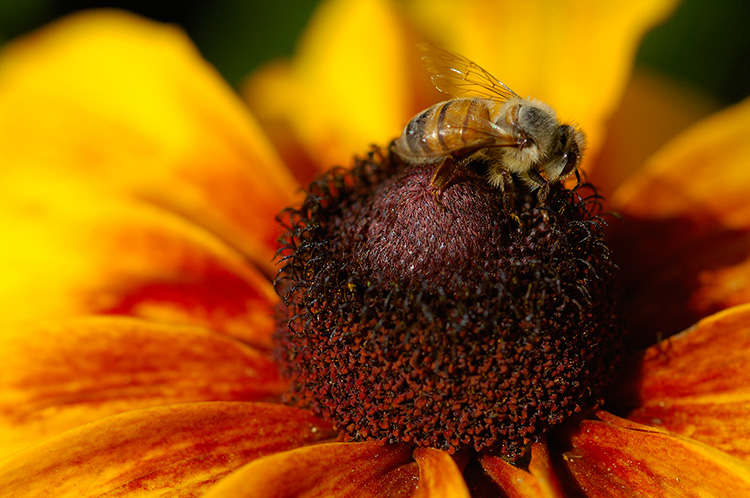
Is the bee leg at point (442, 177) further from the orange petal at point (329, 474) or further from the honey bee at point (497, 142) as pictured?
the orange petal at point (329, 474)

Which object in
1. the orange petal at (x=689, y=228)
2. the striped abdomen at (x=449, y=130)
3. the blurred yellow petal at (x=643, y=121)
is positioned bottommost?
the orange petal at (x=689, y=228)

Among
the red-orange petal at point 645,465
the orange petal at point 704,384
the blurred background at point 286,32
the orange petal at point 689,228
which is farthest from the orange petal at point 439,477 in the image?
the blurred background at point 286,32

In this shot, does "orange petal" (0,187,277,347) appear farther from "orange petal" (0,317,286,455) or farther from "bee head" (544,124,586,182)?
"bee head" (544,124,586,182)

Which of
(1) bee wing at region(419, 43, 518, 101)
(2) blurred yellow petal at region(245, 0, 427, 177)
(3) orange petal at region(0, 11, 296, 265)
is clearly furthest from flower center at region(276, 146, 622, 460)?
(2) blurred yellow petal at region(245, 0, 427, 177)

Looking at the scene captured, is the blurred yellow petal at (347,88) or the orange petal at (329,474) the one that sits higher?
the blurred yellow petal at (347,88)

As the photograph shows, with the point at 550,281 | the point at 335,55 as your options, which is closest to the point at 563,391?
the point at 550,281

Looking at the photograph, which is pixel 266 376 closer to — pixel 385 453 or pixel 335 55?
pixel 385 453

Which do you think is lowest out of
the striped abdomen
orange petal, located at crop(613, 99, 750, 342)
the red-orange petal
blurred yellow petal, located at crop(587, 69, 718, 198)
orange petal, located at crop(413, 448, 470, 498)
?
the red-orange petal

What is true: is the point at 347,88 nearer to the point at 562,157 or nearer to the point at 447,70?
the point at 447,70

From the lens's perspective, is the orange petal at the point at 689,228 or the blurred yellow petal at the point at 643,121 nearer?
the orange petal at the point at 689,228
